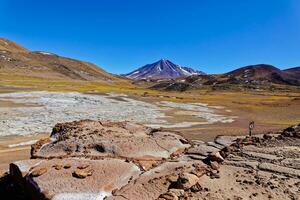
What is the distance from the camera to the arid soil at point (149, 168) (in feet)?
23.6

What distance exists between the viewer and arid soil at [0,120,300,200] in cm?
720

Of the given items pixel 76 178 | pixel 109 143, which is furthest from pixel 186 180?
pixel 109 143

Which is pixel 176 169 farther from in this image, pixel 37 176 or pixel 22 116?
pixel 22 116

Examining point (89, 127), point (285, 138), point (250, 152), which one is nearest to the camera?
point (250, 152)

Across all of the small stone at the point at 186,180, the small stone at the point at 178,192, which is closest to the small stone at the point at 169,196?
the small stone at the point at 178,192

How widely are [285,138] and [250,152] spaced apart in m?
1.62

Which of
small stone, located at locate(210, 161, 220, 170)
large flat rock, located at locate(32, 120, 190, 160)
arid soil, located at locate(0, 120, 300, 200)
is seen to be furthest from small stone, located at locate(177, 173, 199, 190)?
large flat rock, located at locate(32, 120, 190, 160)

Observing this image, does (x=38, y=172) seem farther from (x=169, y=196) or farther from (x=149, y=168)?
(x=169, y=196)

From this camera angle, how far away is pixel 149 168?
8492 mm

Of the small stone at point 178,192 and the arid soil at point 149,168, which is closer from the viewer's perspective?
the small stone at point 178,192

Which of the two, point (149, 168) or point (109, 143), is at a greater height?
point (109, 143)

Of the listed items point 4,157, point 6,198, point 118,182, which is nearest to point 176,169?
point 118,182

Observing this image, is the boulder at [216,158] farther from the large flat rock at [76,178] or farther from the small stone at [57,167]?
the small stone at [57,167]

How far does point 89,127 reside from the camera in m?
11.0
